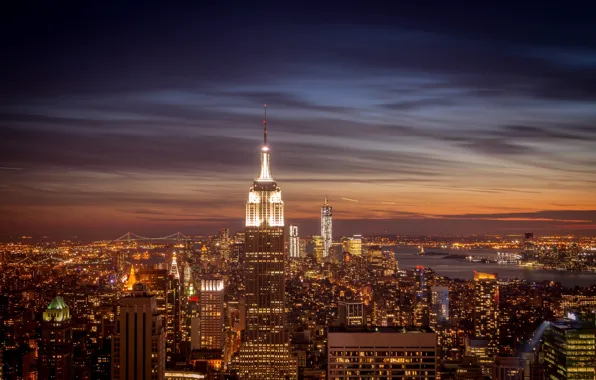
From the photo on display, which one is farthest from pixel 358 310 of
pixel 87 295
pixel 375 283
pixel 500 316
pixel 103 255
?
pixel 103 255

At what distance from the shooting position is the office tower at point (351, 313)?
2253 cm

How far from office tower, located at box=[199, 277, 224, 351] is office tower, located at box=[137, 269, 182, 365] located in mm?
1105

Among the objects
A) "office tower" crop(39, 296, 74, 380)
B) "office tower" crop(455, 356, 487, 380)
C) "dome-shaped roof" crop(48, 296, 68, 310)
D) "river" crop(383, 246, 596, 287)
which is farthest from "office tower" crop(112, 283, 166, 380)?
"river" crop(383, 246, 596, 287)

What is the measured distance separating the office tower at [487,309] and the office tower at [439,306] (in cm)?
95

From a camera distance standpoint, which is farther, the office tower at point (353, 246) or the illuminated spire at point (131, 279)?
the office tower at point (353, 246)

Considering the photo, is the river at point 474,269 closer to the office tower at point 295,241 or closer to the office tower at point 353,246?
the office tower at point 353,246

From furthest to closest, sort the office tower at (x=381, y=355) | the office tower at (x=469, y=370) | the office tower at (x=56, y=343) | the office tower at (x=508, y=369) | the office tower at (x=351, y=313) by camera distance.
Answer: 1. the office tower at (x=351, y=313)
2. the office tower at (x=469, y=370)
3. the office tower at (x=508, y=369)
4. the office tower at (x=56, y=343)
5. the office tower at (x=381, y=355)

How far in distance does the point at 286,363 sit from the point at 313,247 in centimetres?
836

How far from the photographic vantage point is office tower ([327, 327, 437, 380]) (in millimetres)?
11953

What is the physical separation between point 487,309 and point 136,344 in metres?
14.5

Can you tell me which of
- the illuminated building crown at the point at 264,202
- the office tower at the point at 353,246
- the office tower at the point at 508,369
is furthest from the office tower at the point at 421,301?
the illuminated building crown at the point at 264,202

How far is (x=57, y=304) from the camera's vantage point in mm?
17156

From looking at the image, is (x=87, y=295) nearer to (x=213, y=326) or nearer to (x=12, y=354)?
(x=12, y=354)

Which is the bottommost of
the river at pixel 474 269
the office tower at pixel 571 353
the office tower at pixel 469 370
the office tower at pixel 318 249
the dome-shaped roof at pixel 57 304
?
the office tower at pixel 469 370
